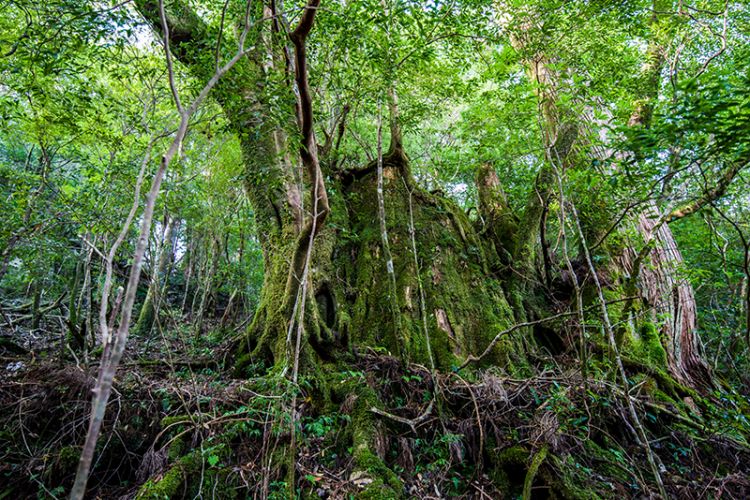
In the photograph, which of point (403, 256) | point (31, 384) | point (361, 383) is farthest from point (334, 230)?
point (31, 384)

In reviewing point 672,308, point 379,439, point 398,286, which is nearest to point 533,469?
point 379,439

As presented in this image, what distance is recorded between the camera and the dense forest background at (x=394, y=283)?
311cm

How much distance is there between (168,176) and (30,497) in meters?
5.69

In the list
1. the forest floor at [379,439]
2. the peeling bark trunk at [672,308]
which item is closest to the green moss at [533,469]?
the forest floor at [379,439]

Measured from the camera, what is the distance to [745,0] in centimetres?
457

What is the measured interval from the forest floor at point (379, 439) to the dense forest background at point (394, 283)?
28 millimetres

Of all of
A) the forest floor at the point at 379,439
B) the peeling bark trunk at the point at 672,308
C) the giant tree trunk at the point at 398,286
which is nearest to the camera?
the forest floor at the point at 379,439

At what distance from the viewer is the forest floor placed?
121 inches

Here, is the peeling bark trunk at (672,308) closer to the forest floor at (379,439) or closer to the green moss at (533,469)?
the forest floor at (379,439)

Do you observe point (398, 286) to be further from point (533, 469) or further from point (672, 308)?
point (672, 308)

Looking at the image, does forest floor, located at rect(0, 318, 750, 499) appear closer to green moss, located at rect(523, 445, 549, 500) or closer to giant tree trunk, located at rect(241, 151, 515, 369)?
green moss, located at rect(523, 445, 549, 500)

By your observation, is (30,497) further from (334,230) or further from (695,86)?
(695,86)

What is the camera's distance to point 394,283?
4578mm

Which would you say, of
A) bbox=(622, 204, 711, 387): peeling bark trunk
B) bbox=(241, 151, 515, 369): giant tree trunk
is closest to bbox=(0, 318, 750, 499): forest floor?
bbox=(241, 151, 515, 369): giant tree trunk
